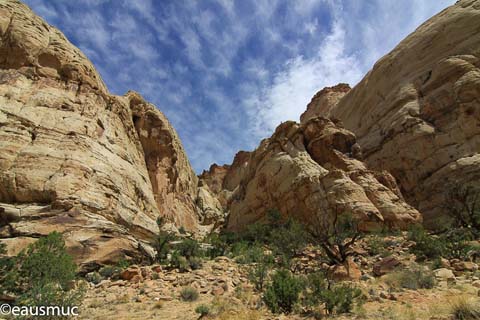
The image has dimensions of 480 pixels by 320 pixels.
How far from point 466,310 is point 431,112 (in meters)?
30.7

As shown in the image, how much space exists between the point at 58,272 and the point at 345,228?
13483mm

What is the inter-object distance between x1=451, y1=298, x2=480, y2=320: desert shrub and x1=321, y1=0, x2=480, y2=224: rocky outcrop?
65.4 ft

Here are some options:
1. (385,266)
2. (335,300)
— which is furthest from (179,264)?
(385,266)

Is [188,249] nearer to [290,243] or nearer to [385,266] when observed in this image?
[290,243]

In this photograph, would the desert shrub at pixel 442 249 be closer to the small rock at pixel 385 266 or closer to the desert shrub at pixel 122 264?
the small rock at pixel 385 266

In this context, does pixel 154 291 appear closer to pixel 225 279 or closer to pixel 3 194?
pixel 225 279

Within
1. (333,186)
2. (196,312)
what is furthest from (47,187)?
(333,186)

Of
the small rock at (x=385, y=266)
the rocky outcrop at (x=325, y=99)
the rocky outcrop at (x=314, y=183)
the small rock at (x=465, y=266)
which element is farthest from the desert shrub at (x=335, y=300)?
the rocky outcrop at (x=325, y=99)

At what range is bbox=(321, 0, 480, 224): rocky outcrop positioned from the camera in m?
26.3

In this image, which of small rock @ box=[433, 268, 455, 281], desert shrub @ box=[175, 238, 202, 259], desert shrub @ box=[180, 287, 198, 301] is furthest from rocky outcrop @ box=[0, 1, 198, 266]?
small rock @ box=[433, 268, 455, 281]

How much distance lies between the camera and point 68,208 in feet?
48.8

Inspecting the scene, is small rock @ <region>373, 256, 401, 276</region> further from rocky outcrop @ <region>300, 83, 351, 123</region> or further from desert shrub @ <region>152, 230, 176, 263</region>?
rocky outcrop @ <region>300, 83, 351, 123</region>

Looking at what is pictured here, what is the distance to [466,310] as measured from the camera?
16.5 feet

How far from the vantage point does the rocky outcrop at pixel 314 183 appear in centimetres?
2131
